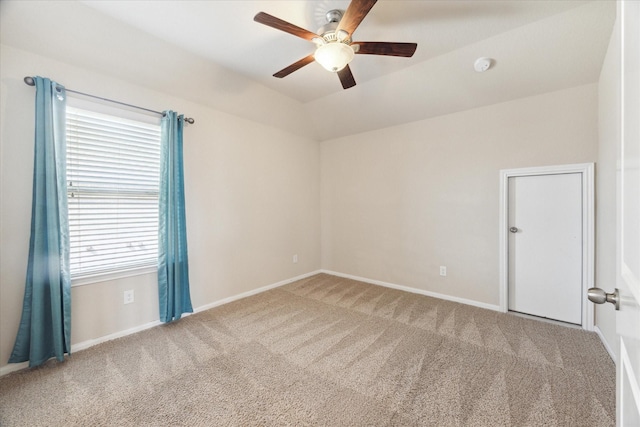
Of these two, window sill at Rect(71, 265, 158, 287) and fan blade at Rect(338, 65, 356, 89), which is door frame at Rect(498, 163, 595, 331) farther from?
window sill at Rect(71, 265, 158, 287)

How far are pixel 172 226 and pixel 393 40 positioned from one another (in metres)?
2.82

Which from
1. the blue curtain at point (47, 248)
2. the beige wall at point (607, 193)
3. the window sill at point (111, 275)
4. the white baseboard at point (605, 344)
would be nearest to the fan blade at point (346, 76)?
the beige wall at point (607, 193)

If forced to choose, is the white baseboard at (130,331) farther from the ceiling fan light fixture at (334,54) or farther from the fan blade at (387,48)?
the fan blade at (387,48)

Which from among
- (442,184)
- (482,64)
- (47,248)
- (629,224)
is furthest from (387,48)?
(47,248)

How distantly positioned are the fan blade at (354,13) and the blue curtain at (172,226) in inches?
78.9

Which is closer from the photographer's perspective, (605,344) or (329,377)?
(329,377)

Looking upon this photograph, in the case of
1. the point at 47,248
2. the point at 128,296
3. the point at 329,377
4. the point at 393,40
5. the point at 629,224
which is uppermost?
the point at 393,40

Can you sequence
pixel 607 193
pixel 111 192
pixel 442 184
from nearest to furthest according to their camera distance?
1. pixel 607 193
2. pixel 111 192
3. pixel 442 184

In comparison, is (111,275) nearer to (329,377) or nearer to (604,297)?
(329,377)

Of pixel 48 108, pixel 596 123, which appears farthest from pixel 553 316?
pixel 48 108

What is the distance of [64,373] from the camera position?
6.35 ft

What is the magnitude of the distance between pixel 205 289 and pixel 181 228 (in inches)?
33.4

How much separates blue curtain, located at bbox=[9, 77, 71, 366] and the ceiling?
538mm

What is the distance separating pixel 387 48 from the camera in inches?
73.7
